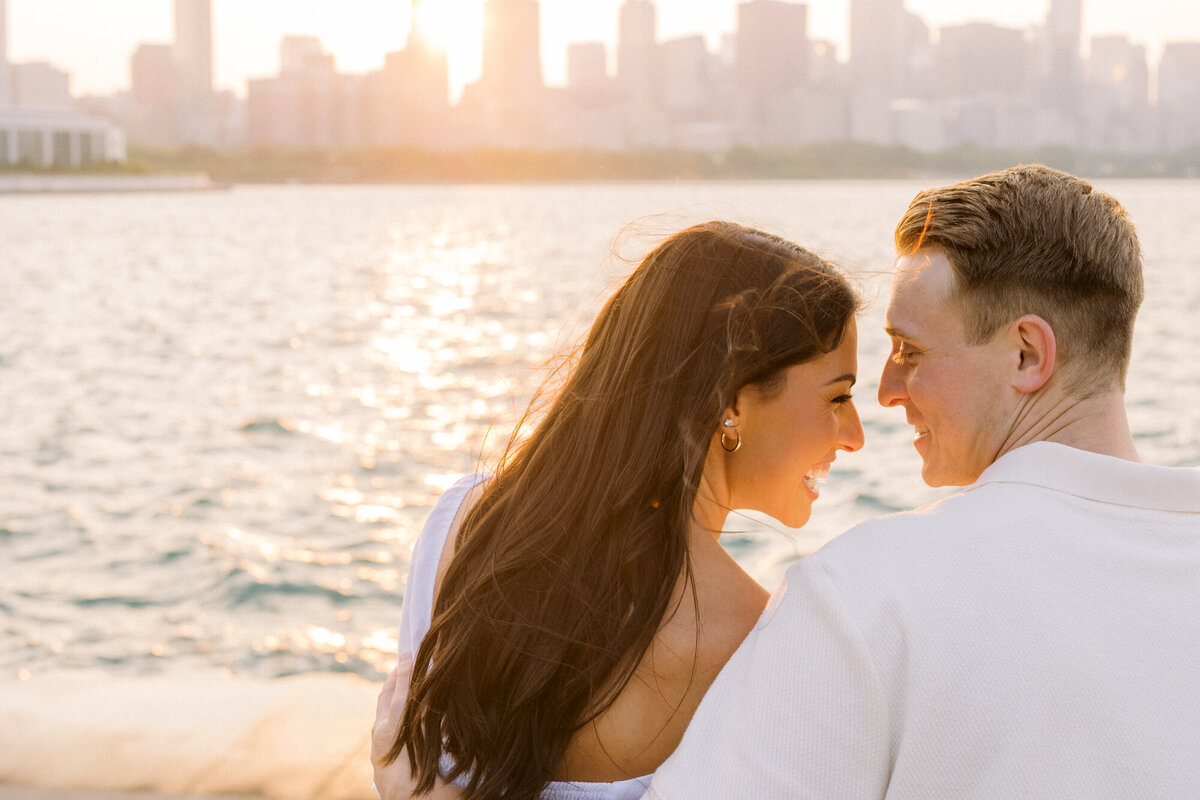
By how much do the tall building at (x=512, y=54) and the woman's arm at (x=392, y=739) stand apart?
60.5 ft

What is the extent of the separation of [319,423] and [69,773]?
1082 cm

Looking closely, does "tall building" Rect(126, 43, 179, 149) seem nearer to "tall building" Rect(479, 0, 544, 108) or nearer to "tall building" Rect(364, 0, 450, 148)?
"tall building" Rect(364, 0, 450, 148)

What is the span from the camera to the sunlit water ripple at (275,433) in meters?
7.08

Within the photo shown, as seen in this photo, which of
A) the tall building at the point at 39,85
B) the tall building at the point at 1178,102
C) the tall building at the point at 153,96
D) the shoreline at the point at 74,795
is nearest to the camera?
the shoreline at the point at 74,795

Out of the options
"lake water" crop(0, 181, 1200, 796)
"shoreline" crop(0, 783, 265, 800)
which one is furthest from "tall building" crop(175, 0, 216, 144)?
"shoreline" crop(0, 783, 265, 800)

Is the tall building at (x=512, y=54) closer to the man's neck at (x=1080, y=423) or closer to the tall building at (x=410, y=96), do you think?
the man's neck at (x=1080, y=423)

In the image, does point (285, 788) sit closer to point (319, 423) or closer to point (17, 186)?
point (319, 423)

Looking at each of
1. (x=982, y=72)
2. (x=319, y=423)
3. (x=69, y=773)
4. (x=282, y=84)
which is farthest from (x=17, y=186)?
(x=69, y=773)

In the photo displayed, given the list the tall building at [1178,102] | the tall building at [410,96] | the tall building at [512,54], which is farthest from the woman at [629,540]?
the tall building at [410,96]

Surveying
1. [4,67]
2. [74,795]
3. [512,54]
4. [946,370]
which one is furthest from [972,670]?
[4,67]

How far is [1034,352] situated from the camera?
1.71 metres

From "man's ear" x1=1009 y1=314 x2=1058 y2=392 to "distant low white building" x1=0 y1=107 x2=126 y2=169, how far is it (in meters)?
98.0

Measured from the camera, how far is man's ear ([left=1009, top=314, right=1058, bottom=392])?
5.55ft

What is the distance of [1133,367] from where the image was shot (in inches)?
653
